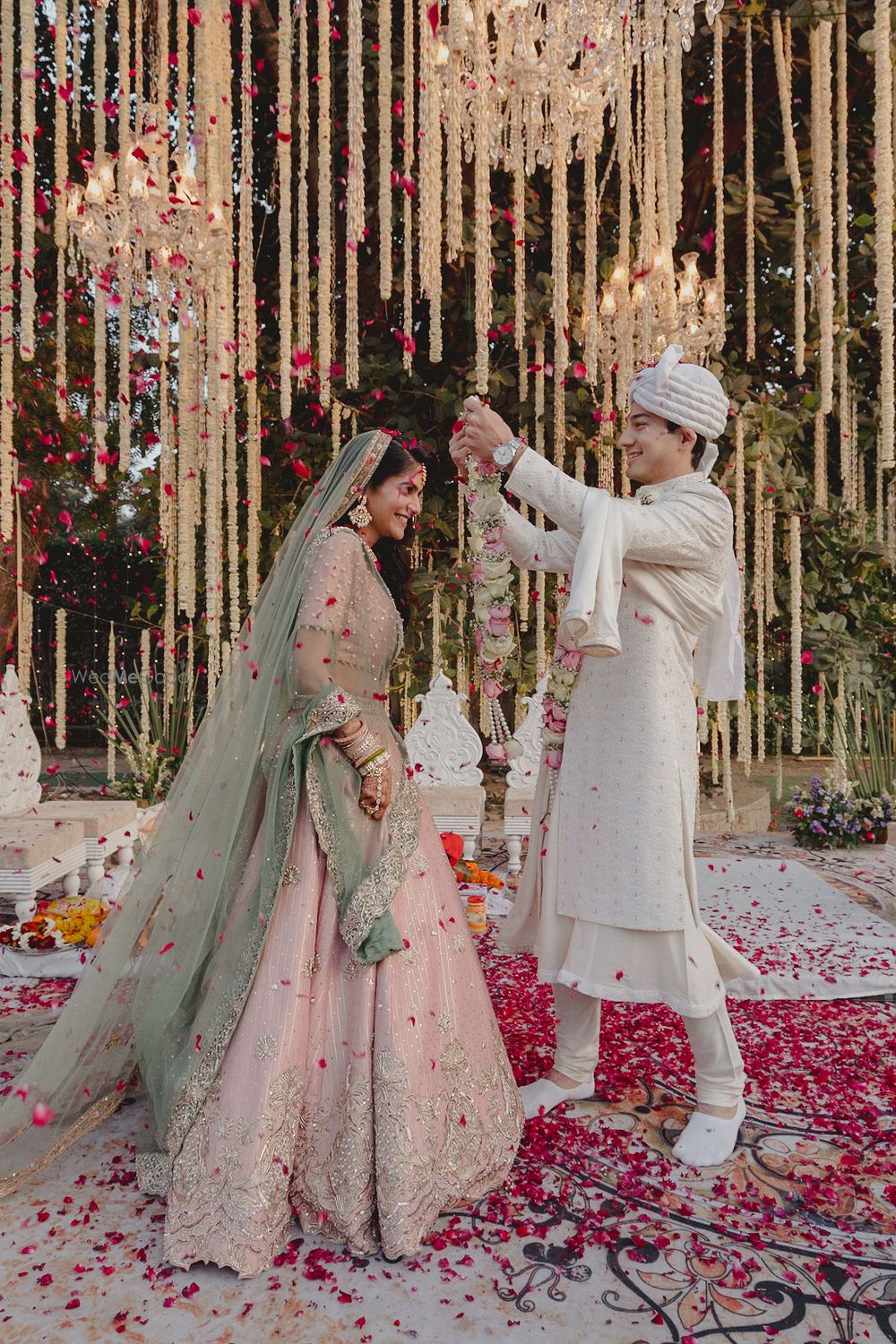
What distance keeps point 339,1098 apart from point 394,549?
114cm

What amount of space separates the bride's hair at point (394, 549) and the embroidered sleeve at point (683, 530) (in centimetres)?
48

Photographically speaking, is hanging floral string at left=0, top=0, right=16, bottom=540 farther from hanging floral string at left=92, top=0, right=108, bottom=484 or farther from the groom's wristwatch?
the groom's wristwatch

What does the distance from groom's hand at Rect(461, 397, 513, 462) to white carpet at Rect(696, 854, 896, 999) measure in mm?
1931

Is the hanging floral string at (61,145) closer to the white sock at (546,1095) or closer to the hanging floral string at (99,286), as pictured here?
the hanging floral string at (99,286)

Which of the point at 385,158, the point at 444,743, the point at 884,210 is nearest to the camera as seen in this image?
the point at 884,210

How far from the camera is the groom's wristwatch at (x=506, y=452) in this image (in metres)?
1.70

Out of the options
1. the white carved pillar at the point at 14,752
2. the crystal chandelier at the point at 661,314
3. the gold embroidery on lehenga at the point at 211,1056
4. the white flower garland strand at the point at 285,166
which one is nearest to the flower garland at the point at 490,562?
the gold embroidery on lehenga at the point at 211,1056

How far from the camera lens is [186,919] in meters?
1.76

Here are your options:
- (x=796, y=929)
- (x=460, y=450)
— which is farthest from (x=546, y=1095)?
(x=796, y=929)

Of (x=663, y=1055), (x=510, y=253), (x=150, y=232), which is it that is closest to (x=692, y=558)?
(x=663, y=1055)

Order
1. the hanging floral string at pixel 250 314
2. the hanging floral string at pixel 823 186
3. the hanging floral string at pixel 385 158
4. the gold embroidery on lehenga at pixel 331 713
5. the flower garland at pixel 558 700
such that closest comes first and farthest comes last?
the gold embroidery on lehenga at pixel 331 713 < the flower garland at pixel 558 700 < the hanging floral string at pixel 385 158 < the hanging floral string at pixel 823 186 < the hanging floral string at pixel 250 314

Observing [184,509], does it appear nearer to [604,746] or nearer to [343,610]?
[343,610]

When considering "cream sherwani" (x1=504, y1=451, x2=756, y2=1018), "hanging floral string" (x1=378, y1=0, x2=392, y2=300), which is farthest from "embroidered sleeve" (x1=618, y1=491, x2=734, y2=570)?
"hanging floral string" (x1=378, y1=0, x2=392, y2=300)

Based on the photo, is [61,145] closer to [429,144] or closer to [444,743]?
[429,144]
